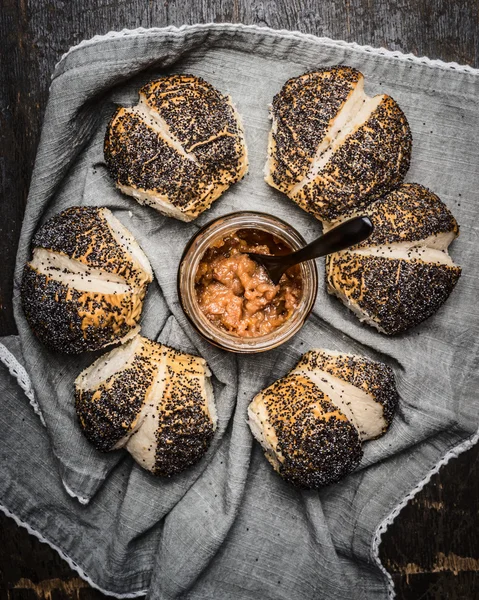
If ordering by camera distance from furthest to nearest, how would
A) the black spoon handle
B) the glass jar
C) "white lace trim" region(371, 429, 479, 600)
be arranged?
"white lace trim" region(371, 429, 479, 600), the glass jar, the black spoon handle

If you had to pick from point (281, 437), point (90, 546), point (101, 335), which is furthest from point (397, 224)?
point (90, 546)

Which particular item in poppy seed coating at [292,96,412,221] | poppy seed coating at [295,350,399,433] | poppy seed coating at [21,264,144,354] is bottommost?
poppy seed coating at [295,350,399,433]

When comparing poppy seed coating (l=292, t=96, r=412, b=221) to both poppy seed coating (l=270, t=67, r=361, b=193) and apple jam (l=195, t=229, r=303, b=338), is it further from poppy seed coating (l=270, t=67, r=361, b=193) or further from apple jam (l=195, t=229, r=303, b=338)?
apple jam (l=195, t=229, r=303, b=338)

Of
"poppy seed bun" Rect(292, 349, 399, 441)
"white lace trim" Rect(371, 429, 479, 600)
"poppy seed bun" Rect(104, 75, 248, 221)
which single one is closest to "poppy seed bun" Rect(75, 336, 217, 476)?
"poppy seed bun" Rect(292, 349, 399, 441)

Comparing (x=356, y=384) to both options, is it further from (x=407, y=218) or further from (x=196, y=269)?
(x=196, y=269)

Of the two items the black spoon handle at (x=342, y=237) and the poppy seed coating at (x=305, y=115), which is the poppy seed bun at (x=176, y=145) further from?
the black spoon handle at (x=342, y=237)

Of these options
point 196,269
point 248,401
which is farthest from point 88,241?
point 248,401
